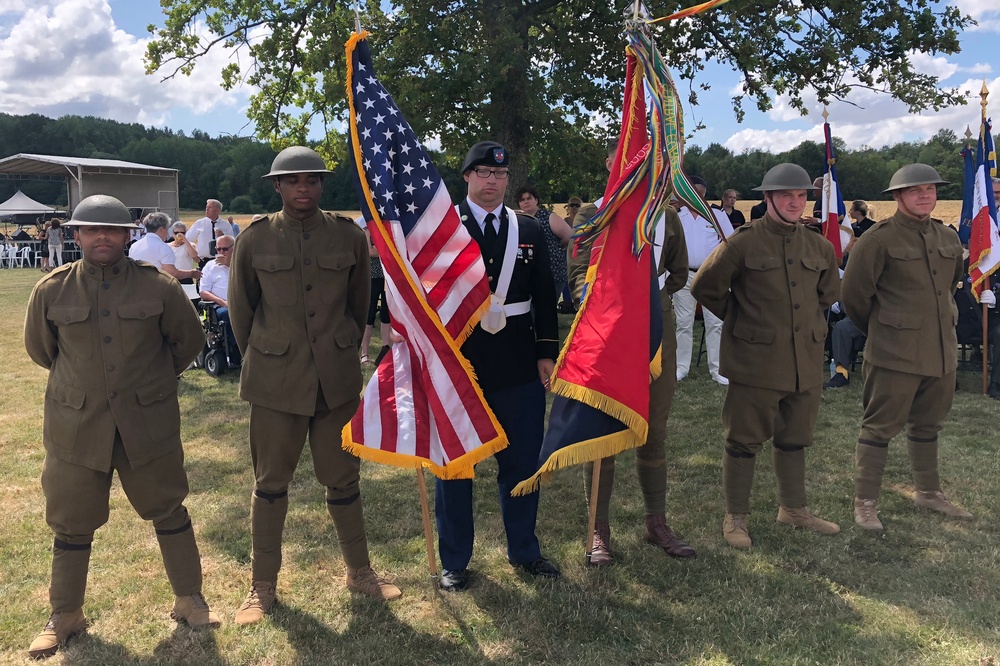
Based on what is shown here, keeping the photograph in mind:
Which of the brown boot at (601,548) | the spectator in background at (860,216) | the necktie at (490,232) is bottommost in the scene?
the brown boot at (601,548)

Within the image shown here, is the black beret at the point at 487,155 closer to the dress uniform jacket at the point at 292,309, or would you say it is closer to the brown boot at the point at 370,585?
the dress uniform jacket at the point at 292,309

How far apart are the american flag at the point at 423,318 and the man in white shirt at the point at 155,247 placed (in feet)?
19.6

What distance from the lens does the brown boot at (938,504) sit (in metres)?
5.12

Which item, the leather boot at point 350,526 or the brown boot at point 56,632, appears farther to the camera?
the leather boot at point 350,526

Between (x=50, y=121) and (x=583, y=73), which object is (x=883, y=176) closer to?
(x=583, y=73)

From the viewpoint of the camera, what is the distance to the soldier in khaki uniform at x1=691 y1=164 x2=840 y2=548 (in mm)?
4688

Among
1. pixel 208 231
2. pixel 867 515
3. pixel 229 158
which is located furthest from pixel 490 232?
pixel 229 158

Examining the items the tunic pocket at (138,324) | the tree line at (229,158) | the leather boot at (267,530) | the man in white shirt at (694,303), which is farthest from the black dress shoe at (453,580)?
the tree line at (229,158)

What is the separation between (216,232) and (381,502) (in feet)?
26.5

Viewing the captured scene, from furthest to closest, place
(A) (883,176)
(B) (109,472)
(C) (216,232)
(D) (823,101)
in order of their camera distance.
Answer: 1. (A) (883,176)
2. (D) (823,101)
3. (C) (216,232)
4. (B) (109,472)

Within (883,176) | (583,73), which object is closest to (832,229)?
(583,73)

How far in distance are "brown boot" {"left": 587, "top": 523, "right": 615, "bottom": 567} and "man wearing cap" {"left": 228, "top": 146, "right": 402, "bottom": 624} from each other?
153cm

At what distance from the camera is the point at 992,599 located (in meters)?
3.98

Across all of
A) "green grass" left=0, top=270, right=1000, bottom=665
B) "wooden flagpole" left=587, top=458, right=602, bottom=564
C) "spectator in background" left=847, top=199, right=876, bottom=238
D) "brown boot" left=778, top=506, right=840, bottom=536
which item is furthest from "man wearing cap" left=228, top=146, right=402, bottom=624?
"spectator in background" left=847, top=199, right=876, bottom=238
